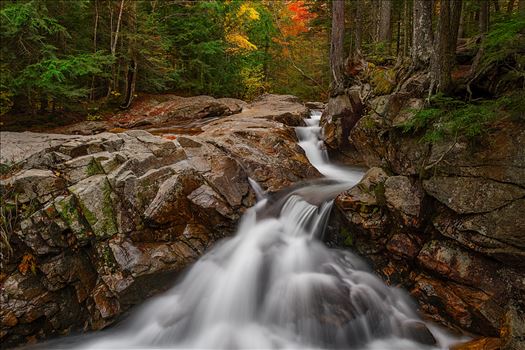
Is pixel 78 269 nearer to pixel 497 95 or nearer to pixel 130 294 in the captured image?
pixel 130 294

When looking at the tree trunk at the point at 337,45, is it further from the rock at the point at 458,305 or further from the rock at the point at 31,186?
the rock at the point at 31,186

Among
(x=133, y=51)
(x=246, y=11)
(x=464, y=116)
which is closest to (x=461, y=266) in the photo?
(x=464, y=116)

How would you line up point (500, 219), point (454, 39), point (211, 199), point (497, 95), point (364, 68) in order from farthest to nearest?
point (364, 68) → point (211, 199) → point (454, 39) → point (497, 95) → point (500, 219)

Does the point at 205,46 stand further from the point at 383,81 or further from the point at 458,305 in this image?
the point at 458,305

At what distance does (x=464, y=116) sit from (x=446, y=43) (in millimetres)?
1589

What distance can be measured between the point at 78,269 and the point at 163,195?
6.15 ft

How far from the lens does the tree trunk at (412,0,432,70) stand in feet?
20.3

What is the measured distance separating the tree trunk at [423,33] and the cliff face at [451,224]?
101cm

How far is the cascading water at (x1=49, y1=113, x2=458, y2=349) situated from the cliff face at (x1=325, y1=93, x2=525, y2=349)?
0.47 meters

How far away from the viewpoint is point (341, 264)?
584cm

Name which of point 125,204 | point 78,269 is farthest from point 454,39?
point 78,269

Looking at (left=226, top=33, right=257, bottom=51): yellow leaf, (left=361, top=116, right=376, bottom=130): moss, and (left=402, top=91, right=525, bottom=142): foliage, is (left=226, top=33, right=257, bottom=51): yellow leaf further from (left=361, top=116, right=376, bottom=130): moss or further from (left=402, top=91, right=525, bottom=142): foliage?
(left=402, top=91, right=525, bottom=142): foliage

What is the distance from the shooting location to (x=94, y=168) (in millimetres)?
6059

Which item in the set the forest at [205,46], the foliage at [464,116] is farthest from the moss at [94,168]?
the foliage at [464,116]
